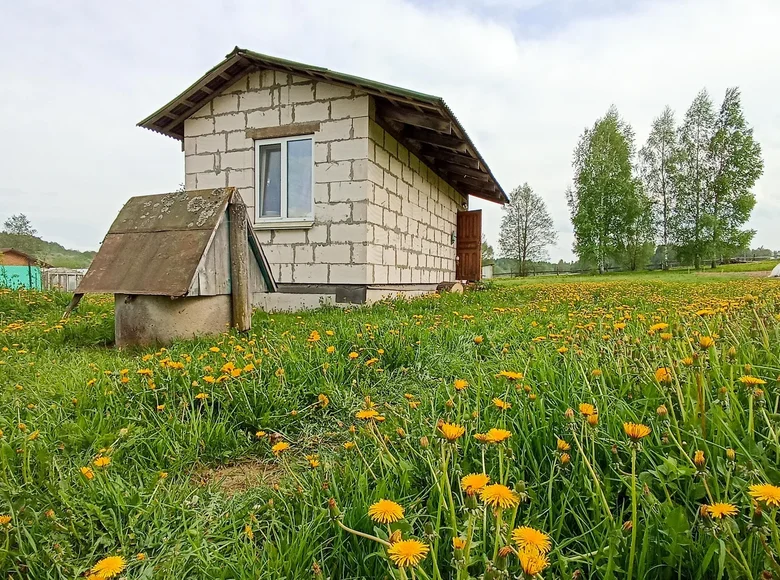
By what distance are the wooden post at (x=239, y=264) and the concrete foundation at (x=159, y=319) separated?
26 centimetres

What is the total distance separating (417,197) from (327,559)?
8630 mm

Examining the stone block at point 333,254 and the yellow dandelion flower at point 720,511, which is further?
the stone block at point 333,254

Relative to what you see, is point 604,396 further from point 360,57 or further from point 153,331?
point 360,57

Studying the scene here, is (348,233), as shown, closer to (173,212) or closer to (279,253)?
(279,253)

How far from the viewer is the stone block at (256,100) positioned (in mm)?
7371

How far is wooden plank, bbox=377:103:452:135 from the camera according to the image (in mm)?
6676

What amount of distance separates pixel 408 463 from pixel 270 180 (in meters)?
7.15

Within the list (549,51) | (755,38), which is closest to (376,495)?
(755,38)

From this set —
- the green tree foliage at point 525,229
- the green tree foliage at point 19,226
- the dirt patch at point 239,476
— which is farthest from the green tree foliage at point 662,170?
the green tree foliage at point 19,226

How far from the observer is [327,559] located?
3.55ft

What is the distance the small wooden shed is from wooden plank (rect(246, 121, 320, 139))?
11.1 ft

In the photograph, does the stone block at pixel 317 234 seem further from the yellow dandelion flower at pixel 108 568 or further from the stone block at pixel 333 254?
the yellow dandelion flower at pixel 108 568

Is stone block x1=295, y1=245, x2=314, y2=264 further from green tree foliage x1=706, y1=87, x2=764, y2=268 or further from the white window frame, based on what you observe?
green tree foliage x1=706, y1=87, x2=764, y2=268

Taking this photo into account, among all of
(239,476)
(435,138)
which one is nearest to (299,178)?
(435,138)
